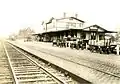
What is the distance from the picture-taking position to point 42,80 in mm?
6859

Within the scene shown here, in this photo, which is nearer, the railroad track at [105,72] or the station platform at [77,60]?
the railroad track at [105,72]

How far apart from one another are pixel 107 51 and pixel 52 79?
13996 millimetres

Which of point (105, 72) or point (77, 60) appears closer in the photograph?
point (105, 72)

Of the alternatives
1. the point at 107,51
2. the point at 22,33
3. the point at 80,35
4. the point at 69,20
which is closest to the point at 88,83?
the point at 107,51

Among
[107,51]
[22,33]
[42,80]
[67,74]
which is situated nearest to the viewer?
[42,80]

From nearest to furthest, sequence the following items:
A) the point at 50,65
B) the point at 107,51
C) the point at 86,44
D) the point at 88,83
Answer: the point at 88,83, the point at 50,65, the point at 107,51, the point at 86,44

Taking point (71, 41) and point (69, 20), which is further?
point (69, 20)

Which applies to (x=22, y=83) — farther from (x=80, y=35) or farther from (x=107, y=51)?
(x=80, y=35)

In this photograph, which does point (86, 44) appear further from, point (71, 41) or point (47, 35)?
point (47, 35)

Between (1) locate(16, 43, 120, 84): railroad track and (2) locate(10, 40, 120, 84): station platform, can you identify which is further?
(2) locate(10, 40, 120, 84): station platform

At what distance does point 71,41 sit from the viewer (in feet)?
94.7

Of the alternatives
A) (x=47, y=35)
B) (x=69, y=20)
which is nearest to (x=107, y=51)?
(x=69, y=20)

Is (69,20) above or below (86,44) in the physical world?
above

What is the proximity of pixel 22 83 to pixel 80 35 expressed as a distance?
116ft
